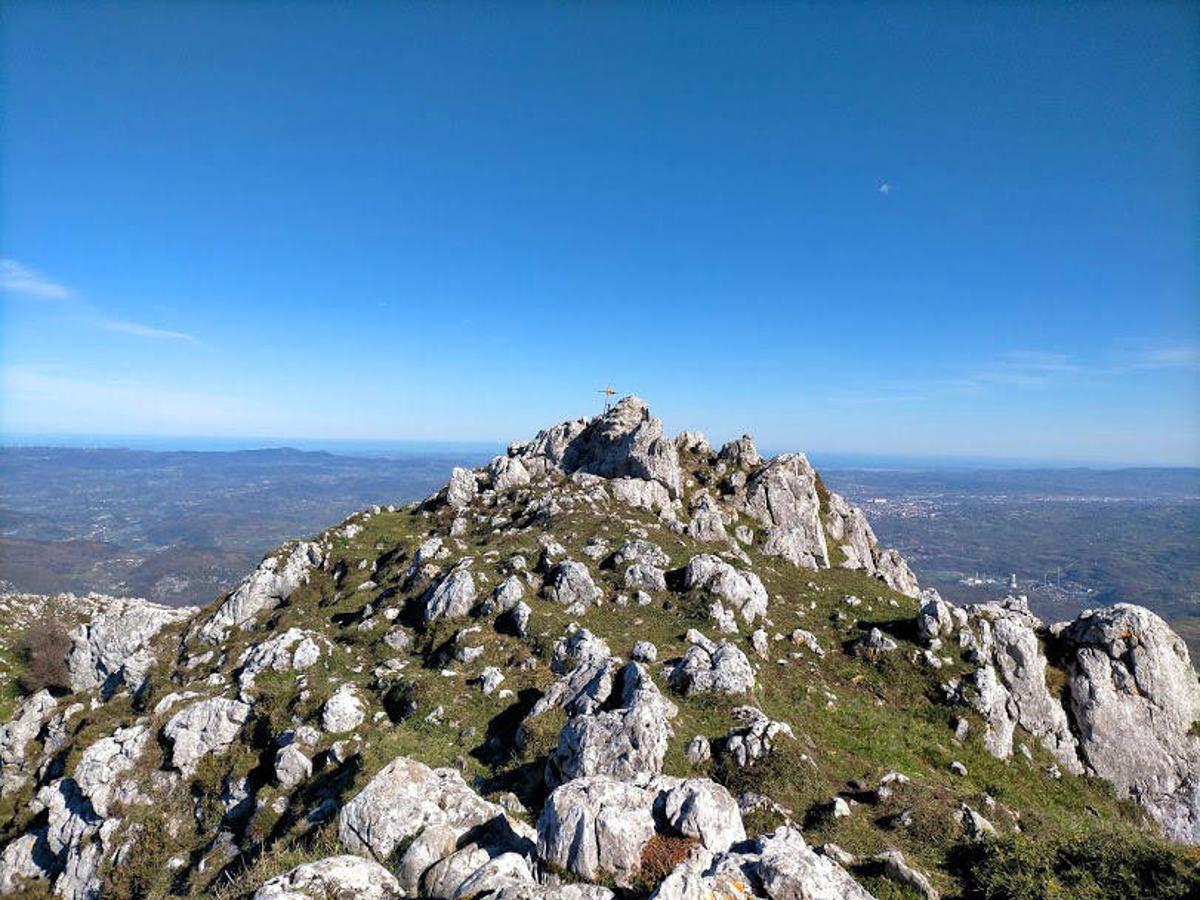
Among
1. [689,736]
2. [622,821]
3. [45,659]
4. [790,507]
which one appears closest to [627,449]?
[790,507]

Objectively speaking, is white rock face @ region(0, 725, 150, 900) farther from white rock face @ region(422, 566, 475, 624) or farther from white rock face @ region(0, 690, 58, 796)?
white rock face @ region(422, 566, 475, 624)

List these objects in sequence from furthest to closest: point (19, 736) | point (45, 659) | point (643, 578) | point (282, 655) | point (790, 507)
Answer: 1. point (790, 507)
2. point (45, 659)
3. point (643, 578)
4. point (19, 736)
5. point (282, 655)

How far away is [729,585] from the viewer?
3878 centimetres

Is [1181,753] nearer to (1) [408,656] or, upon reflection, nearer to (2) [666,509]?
(2) [666,509]

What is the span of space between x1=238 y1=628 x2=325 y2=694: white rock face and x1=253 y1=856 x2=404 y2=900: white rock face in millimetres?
22851

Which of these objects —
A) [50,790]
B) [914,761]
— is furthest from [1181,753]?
[50,790]

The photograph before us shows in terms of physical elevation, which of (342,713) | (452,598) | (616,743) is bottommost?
(342,713)

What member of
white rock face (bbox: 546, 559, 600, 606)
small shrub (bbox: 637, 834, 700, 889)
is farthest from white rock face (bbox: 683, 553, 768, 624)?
small shrub (bbox: 637, 834, 700, 889)

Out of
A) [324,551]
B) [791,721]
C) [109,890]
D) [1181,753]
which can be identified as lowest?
[109,890]

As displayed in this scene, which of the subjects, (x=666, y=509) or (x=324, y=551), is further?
(x=666, y=509)

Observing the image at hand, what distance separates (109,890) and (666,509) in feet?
139

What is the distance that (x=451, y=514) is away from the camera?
5628 cm

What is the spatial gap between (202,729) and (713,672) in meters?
26.0

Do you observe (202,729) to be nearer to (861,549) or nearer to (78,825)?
(78,825)
